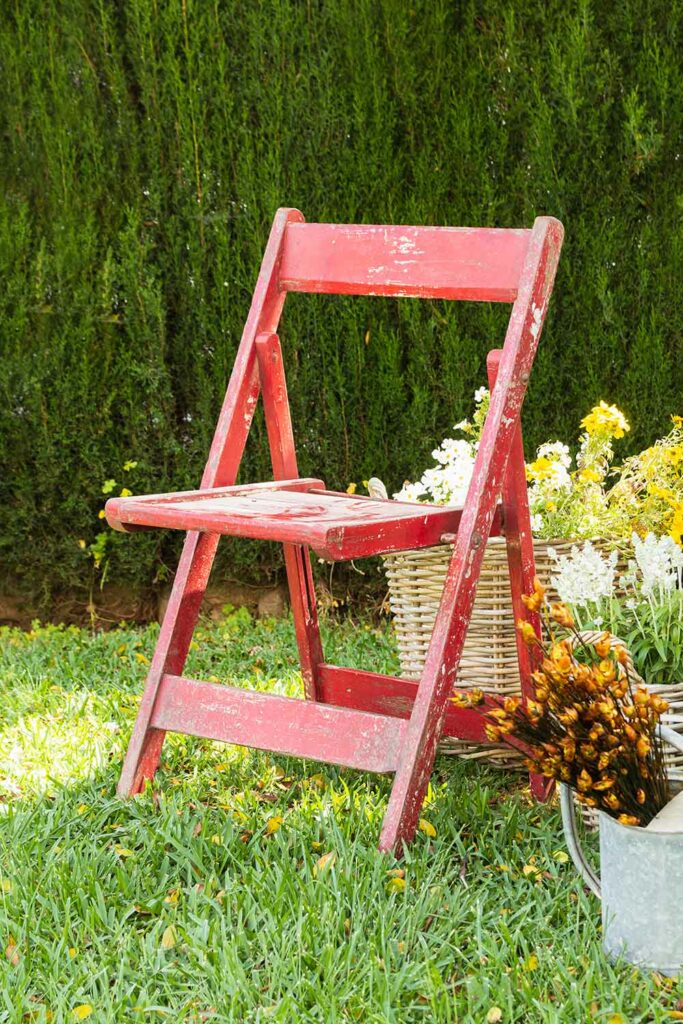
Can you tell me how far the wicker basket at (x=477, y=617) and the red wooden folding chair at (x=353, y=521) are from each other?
0.49 ft

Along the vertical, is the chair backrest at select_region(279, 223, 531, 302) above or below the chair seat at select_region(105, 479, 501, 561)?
above

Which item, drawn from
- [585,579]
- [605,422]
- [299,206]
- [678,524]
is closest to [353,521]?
[585,579]

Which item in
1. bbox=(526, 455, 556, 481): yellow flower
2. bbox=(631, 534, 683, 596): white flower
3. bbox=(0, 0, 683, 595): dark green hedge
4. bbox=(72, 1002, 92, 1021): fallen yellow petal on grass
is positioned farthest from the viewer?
bbox=(0, 0, 683, 595): dark green hedge

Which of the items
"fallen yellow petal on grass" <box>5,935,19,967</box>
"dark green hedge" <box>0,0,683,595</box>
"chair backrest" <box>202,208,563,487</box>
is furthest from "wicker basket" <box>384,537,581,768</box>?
"dark green hedge" <box>0,0,683,595</box>

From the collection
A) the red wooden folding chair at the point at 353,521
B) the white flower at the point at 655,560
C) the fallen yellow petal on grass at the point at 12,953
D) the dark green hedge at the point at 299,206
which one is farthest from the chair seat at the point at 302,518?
the dark green hedge at the point at 299,206

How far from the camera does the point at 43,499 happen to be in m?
4.30

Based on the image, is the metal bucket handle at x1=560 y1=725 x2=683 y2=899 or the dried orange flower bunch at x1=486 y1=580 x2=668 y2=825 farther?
the metal bucket handle at x1=560 y1=725 x2=683 y2=899

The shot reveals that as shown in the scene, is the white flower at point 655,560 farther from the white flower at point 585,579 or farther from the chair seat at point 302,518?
the chair seat at point 302,518

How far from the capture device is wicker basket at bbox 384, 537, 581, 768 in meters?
2.69

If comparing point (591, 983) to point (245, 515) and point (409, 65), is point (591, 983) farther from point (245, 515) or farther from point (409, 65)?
point (409, 65)

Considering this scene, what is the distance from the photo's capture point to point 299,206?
4137 millimetres

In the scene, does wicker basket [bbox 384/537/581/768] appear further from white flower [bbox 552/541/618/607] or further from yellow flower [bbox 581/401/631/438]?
yellow flower [bbox 581/401/631/438]

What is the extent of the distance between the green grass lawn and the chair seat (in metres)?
0.57

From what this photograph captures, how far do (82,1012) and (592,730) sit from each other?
881mm
